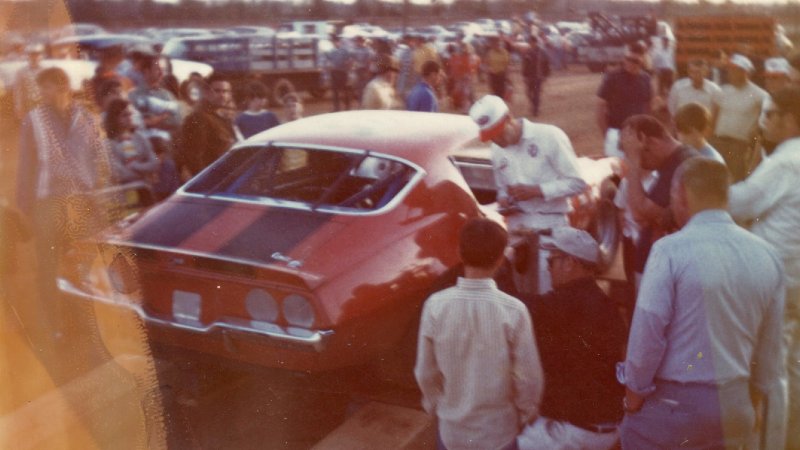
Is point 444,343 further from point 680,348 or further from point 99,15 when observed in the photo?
point 99,15

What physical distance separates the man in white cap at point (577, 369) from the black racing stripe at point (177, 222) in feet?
7.18

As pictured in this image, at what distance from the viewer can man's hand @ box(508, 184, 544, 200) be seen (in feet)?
15.7

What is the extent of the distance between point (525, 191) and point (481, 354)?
7.16 feet

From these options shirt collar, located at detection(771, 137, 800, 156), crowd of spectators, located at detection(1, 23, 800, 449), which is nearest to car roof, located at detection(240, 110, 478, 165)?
crowd of spectators, located at detection(1, 23, 800, 449)

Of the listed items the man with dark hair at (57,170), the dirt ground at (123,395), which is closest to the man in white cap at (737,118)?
the dirt ground at (123,395)

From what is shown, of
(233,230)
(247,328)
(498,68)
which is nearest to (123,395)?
(247,328)

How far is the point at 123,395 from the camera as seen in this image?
3.86m

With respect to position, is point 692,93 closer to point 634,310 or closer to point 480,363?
point 634,310

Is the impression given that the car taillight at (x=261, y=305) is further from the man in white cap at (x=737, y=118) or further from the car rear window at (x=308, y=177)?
the man in white cap at (x=737, y=118)

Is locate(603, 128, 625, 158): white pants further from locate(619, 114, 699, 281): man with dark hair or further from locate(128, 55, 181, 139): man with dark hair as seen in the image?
locate(128, 55, 181, 139): man with dark hair

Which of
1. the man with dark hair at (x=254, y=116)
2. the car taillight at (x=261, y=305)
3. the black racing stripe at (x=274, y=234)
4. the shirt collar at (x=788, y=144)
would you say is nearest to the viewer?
the shirt collar at (x=788, y=144)

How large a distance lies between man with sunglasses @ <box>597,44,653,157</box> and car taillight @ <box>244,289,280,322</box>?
4388 mm

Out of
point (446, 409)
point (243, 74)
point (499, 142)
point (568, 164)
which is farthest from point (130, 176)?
point (243, 74)

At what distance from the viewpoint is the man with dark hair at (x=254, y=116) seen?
22.3 ft
